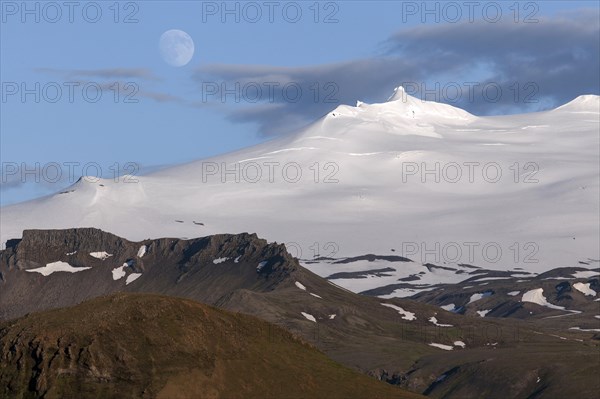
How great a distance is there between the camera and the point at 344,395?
406 ft

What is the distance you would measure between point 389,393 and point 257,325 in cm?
1370

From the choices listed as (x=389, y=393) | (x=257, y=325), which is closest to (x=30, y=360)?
(x=257, y=325)

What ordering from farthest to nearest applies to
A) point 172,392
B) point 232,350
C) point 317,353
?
point 317,353 → point 232,350 → point 172,392

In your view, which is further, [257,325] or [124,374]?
[257,325]

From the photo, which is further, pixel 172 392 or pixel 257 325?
pixel 257 325

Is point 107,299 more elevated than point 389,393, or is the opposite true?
point 107,299

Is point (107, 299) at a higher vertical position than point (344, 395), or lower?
higher

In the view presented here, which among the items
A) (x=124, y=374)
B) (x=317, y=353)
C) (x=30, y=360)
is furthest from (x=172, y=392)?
(x=317, y=353)

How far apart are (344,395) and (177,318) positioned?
15715mm

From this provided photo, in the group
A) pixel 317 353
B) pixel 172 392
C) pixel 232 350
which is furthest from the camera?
pixel 317 353

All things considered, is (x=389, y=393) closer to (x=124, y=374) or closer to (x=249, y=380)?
(x=249, y=380)

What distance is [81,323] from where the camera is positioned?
12256 cm

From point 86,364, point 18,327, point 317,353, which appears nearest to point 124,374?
point 86,364

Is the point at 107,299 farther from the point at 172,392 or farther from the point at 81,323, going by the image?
the point at 172,392
